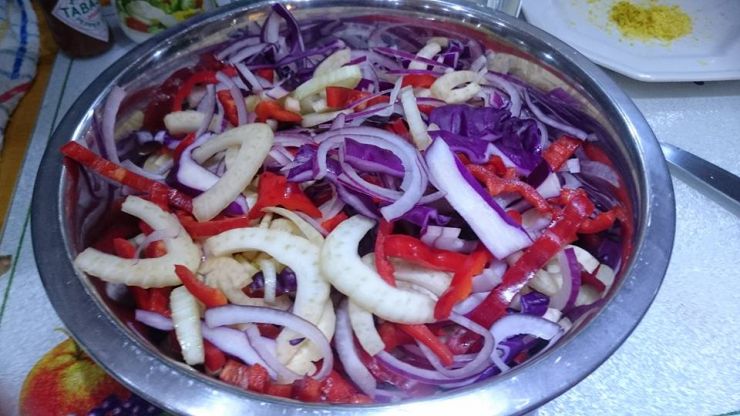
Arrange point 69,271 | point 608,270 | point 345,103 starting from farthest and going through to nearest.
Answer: point 345,103, point 608,270, point 69,271

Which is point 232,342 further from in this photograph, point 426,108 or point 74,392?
point 426,108

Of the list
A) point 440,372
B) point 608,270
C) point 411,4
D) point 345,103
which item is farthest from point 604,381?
point 411,4

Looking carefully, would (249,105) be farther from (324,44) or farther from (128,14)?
(128,14)

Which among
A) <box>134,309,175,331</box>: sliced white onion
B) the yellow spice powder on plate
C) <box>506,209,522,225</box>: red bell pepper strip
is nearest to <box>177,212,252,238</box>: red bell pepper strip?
<box>134,309,175,331</box>: sliced white onion

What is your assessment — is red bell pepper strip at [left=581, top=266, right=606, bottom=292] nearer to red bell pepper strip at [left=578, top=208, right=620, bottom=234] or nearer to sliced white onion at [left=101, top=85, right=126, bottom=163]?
red bell pepper strip at [left=578, top=208, right=620, bottom=234]

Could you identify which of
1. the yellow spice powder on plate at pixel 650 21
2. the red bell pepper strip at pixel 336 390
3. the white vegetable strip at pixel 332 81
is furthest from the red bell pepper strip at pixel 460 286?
the yellow spice powder on plate at pixel 650 21

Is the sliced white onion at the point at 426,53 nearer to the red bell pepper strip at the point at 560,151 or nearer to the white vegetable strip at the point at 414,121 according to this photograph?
the white vegetable strip at the point at 414,121
